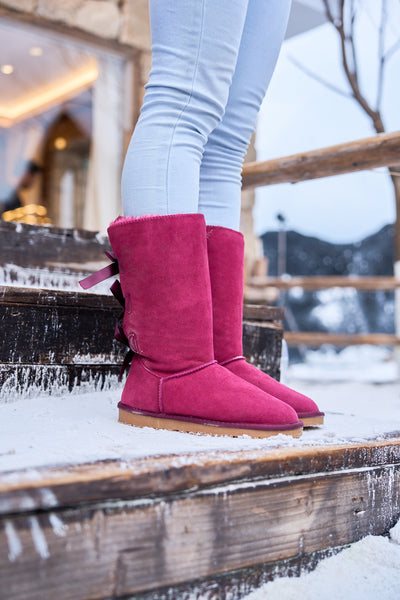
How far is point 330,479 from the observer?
743 mm

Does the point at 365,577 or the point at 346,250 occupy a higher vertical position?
the point at 346,250

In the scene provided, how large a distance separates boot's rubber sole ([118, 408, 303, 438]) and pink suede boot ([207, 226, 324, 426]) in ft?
0.43

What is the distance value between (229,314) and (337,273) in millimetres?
6999

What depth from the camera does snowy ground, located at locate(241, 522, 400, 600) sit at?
661mm

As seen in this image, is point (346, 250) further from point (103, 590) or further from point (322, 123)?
point (322, 123)

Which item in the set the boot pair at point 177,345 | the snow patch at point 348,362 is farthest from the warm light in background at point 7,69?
the boot pair at point 177,345

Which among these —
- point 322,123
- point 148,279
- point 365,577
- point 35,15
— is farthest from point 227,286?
point 322,123

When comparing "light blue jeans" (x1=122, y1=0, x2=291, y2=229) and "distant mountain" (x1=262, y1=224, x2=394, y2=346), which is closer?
"light blue jeans" (x1=122, y1=0, x2=291, y2=229)

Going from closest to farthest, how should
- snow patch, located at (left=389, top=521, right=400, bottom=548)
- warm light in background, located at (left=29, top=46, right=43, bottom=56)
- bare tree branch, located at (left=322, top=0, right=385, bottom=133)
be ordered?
snow patch, located at (left=389, top=521, right=400, bottom=548) < bare tree branch, located at (left=322, top=0, right=385, bottom=133) < warm light in background, located at (left=29, top=46, right=43, bottom=56)

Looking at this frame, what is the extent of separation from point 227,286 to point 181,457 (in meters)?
0.39

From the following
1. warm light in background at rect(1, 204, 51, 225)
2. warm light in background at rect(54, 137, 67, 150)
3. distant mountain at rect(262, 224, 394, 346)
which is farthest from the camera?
warm light in background at rect(54, 137, 67, 150)

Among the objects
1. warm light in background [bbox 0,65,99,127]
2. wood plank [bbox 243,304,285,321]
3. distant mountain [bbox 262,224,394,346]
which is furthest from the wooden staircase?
distant mountain [bbox 262,224,394,346]

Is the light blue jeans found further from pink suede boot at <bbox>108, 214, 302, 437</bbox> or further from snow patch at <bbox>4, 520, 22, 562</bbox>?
snow patch at <bbox>4, 520, 22, 562</bbox>

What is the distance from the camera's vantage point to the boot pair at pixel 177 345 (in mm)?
820
